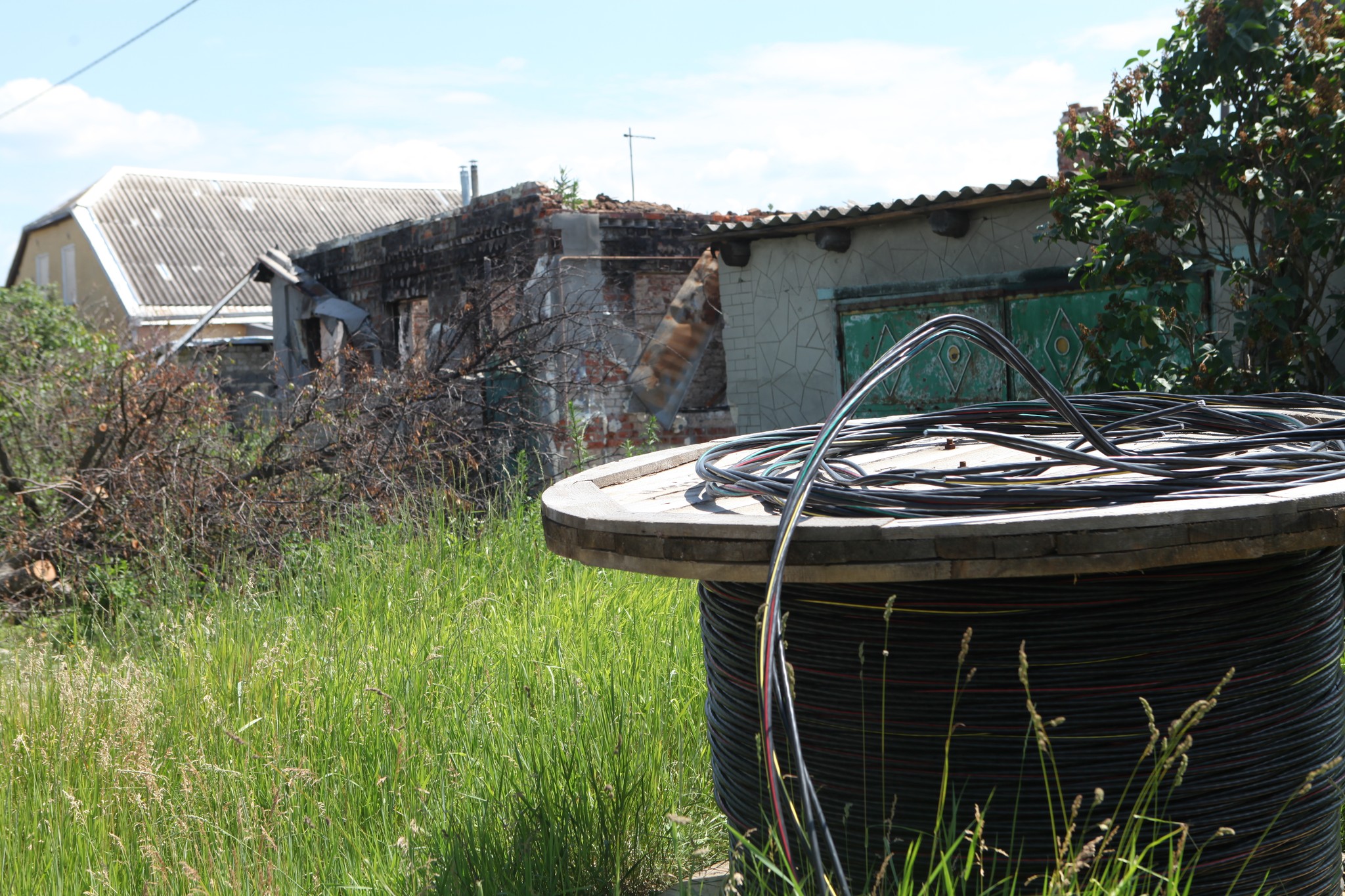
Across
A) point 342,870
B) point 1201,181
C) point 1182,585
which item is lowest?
point 342,870

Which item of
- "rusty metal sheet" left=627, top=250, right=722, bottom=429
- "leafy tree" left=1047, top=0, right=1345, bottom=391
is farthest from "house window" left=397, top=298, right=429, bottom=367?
"leafy tree" left=1047, top=0, right=1345, bottom=391

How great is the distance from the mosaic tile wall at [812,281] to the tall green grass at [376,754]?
404cm

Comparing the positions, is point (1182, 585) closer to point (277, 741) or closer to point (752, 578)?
point (752, 578)

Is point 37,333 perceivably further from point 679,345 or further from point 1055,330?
point 1055,330

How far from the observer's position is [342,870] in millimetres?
2602

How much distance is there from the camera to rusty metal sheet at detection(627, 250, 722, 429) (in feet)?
33.6

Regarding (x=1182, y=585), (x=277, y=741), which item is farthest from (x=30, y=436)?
(x=1182, y=585)

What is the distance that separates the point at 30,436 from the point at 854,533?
7.53 meters

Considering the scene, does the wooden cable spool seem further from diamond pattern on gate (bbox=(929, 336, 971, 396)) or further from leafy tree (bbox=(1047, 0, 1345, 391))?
diamond pattern on gate (bbox=(929, 336, 971, 396))

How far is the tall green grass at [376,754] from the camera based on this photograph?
8.66ft

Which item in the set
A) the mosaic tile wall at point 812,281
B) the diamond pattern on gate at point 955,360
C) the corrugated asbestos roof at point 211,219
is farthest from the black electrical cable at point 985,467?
the corrugated asbestos roof at point 211,219

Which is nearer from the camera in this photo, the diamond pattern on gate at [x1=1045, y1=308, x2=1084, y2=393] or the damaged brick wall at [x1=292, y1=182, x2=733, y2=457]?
the diamond pattern on gate at [x1=1045, y1=308, x2=1084, y2=393]

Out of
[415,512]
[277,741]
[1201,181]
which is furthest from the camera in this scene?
[415,512]

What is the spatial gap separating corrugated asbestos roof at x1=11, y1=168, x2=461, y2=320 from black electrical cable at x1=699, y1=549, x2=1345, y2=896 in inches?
912
